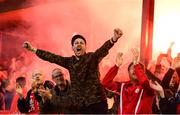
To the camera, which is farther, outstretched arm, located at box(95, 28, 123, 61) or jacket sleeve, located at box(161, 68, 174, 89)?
jacket sleeve, located at box(161, 68, 174, 89)

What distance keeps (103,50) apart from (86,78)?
0.78 ft

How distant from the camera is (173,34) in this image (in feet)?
10.5

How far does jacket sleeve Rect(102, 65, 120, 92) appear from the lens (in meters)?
3.22

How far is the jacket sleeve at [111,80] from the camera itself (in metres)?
3.22

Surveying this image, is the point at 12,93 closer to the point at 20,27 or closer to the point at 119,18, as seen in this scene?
the point at 20,27

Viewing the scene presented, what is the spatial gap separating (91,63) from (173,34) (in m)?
0.63

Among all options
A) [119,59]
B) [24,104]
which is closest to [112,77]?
[119,59]

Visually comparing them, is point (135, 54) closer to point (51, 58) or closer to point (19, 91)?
point (51, 58)

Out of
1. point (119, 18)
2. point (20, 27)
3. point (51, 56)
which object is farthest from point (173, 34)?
point (20, 27)

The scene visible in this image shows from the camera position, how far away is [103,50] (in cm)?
304

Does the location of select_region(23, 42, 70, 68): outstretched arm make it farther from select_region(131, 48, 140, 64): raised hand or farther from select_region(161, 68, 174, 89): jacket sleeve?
select_region(161, 68, 174, 89): jacket sleeve

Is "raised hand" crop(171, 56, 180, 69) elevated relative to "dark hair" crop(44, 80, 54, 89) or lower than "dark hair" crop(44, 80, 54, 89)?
elevated

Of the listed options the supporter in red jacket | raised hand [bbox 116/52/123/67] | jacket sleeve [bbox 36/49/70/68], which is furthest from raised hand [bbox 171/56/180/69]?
jacket sleeve [bbox 36/49/70/68]

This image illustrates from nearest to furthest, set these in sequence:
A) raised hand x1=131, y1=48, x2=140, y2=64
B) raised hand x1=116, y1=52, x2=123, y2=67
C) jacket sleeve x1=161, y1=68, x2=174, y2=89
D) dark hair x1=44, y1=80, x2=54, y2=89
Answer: jacket sleeve x1=161, y1=68, x2=174, y2=89 → raised hand x1=131, y1=48, x2=140, y2=64 → raised hand x1=116, y1=52, x2=123, y2=67 → dark hair x1=44, y1=80, x2=54, y2=89
